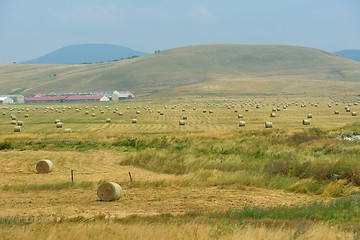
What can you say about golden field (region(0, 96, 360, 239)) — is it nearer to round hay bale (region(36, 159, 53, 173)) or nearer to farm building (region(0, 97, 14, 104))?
round hay bale (region(36, 159, 53, 173))

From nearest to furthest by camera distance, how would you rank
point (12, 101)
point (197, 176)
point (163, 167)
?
point (197, 176) → point (163, 167) → point (12, 101)

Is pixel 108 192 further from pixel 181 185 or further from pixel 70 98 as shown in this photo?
pixel 70 98

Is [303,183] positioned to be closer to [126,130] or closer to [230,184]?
[230,184]

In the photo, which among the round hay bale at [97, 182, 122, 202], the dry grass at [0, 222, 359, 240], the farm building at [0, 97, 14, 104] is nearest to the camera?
the dry grass at [0, 222, 359, 240]

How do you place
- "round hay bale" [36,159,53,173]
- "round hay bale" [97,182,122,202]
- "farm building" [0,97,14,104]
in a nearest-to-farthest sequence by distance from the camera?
"round hay bale" [97,182,122,202], "round hay bale" [36,159,53,173], "farm building" [0,97,14,104]

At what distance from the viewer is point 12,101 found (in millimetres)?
168750

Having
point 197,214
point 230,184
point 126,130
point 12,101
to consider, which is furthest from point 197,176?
point 12,101

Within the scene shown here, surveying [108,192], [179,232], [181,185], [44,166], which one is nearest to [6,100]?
[44,166]

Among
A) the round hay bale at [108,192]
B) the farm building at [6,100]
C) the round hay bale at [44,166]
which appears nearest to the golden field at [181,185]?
the round hay bale at [108,192]

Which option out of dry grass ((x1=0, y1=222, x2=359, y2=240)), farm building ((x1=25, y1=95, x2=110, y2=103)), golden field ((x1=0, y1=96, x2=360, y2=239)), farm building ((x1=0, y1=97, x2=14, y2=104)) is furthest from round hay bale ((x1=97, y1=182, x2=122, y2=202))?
farm building ((x1=0, y1=97, x2=14, y2=104))

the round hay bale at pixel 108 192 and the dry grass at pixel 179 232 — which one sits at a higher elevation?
the dry grass at pixel 179 232

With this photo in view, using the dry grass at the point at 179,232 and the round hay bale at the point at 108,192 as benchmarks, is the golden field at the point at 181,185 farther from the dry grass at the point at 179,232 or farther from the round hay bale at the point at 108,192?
the round hay bale at the point at 108,192

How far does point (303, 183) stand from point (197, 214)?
7763mm

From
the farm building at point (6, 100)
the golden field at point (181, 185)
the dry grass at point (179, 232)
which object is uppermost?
the farm building at point (6, 100)
